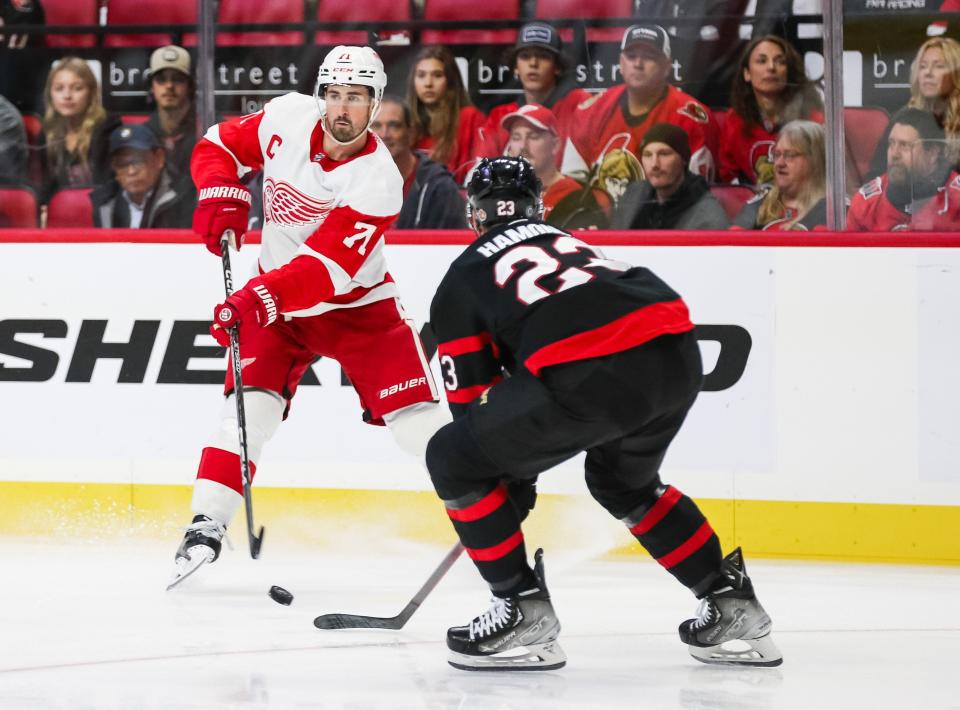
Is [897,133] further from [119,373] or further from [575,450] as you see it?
[119,373]

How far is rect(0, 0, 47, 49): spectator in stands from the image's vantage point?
13.5 feet

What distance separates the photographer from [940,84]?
3.69m

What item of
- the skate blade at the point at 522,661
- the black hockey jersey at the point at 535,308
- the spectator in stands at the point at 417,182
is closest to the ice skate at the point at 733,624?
the skate blade at the point at 522,661

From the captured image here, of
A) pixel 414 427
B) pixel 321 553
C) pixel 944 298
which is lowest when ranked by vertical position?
pixel 321 553

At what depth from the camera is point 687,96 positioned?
12.6ft

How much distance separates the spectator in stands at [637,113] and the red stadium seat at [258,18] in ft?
2.90

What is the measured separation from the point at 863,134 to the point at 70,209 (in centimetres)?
231

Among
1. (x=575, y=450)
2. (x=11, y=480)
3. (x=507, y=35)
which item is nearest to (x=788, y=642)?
(x=575, y=450)

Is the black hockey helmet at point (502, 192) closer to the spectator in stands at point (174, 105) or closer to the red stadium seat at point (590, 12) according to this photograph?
the red stadium seat at point (590, 12)

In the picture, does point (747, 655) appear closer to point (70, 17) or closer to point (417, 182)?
point (417, 182)

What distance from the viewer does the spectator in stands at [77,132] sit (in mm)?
4078

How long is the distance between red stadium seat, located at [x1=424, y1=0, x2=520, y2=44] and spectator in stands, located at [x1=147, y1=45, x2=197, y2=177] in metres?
0.76

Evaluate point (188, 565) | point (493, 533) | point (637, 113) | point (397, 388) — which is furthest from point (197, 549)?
point (637, 113)

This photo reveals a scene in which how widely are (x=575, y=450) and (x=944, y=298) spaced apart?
5.27 ft
